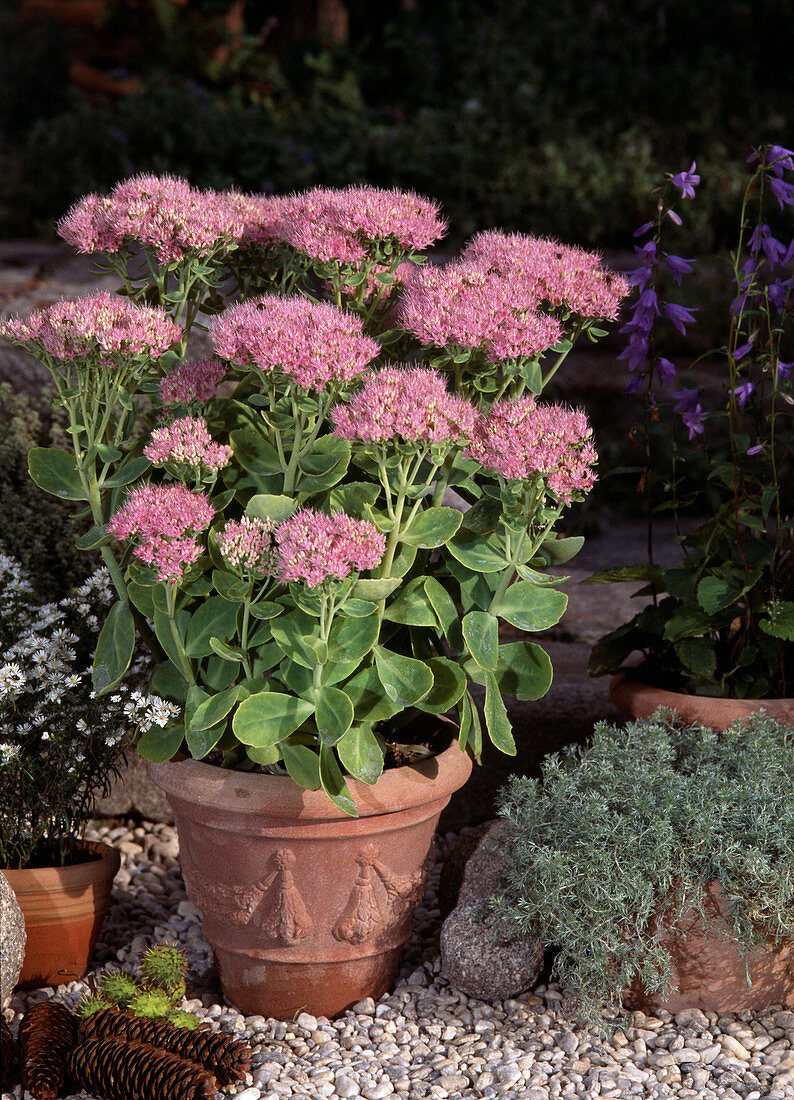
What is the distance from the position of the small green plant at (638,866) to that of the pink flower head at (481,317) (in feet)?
2.42

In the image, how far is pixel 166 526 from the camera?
1.59 m

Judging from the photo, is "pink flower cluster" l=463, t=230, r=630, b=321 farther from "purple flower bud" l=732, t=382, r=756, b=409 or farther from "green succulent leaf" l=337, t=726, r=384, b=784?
"green succulent leaf" l=337, t=726, r=384, b=784

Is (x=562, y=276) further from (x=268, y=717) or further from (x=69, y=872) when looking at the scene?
(x=69, y=872)

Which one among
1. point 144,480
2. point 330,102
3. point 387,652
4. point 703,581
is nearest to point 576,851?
point 387,652

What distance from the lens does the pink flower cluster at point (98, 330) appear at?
5.45 feet

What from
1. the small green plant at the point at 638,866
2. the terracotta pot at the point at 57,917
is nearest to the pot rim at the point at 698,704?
the small green plant at the point at 638,866

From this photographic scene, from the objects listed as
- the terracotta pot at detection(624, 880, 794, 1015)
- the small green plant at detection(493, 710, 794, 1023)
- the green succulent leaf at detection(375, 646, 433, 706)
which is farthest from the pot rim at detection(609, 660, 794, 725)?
the green succulent leaf at detection(375, 646, 433, 706)

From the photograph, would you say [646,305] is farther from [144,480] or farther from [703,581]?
[144,480]

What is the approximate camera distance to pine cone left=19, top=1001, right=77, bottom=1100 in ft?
5.52

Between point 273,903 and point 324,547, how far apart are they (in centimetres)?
65

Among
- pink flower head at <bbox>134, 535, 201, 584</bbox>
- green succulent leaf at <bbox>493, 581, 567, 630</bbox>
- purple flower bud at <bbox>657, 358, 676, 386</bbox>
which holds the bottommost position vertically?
green succulent leaf at <bbox>493, 581, 567, 630</bbox>

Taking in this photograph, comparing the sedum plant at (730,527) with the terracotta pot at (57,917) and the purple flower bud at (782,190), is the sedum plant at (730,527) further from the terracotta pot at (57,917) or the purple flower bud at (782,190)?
the terracotta pot at (57,917)

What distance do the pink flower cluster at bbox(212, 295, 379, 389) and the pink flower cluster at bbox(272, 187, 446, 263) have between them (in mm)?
99

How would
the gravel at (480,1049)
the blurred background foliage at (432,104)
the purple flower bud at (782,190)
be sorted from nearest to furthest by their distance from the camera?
the gravel at (480,1049), the purple flower bud at (782,190), the blurred background foliage at (432,104)
